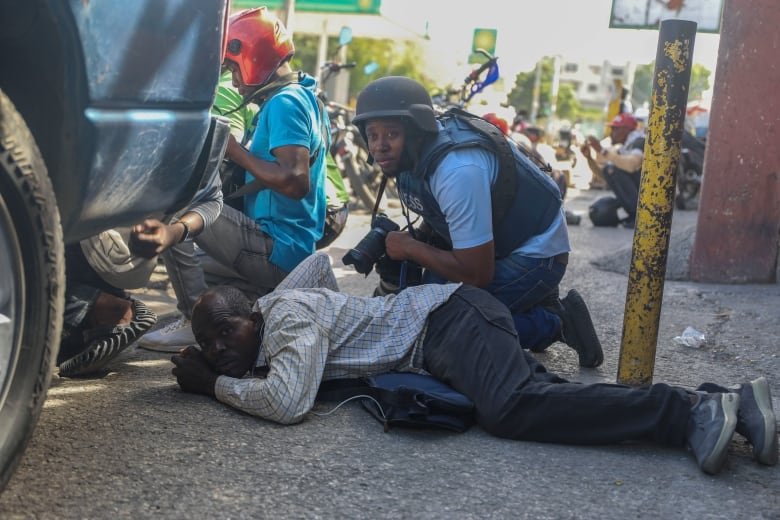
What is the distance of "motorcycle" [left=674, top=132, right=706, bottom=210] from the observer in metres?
14.1

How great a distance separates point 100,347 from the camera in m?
3.63

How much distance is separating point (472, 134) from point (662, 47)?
0.76 metres

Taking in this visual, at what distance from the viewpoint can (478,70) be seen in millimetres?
10656

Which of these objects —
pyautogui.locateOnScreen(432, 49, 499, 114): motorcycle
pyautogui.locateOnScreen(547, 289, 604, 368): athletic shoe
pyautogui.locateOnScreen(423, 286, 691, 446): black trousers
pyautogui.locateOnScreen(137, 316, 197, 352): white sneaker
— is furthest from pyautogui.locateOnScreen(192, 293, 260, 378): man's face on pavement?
pyautogui.locateOnScreen(432, 49, 499, 114): motorcycle

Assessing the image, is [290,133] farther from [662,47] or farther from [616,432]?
[616,432]

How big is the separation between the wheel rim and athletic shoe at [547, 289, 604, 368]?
2.68m

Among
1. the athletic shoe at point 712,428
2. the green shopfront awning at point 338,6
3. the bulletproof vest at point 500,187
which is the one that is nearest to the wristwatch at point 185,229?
the bulletproof vest at point 500,187

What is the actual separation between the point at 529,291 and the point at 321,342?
1168 mm

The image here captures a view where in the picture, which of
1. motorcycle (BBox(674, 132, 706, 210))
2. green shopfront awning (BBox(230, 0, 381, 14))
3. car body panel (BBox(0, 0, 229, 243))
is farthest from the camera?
green shopfront awning (BBox(230, 0, 381, 14))

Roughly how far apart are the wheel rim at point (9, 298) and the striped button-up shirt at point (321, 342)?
43.2 inches

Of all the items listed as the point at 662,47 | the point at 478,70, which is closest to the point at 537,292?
the point at 662,47

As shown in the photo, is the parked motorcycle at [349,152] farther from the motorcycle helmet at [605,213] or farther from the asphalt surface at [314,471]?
the asphalt surface at [314,471]

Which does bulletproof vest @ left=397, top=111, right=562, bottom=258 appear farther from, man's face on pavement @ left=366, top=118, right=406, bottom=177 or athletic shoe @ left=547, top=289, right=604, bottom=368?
athletic shoe @ left=547, top=289, right=604, bottom=368

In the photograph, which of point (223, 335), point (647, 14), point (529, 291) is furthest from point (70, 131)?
point (647, 14)
